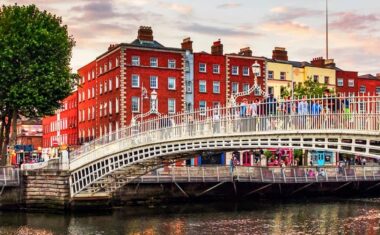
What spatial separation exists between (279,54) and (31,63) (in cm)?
3489

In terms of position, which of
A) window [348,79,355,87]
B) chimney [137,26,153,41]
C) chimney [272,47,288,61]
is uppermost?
chimney [137,26,153,41]

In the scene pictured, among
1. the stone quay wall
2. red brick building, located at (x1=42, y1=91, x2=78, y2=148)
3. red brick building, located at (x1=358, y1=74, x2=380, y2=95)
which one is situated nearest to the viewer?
the stone quay wall

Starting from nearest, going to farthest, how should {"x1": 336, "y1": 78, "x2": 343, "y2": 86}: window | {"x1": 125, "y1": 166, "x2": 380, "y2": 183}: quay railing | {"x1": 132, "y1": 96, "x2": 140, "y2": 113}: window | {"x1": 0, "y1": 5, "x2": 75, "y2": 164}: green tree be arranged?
{"x1": 125, "y1": 166, "x2": 380, "y2": 183}: quay railing, {"x1": 0, "y1": 5, "x2": 75, "y2": 164}: green tree, {"x1": 132, "y1": 96, "x2": 140, "y2": 113}: window, {"x1": 336, "y1": 78, "x2": 343, "y2": 86}: window

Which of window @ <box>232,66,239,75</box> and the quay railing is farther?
window @ <box>232,66,239,75</box>

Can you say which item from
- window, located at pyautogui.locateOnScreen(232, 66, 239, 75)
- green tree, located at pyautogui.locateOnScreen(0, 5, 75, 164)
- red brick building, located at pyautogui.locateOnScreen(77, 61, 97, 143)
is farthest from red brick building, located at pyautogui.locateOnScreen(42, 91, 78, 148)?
green tree, located at pyautogui.locateOnScreen(0, 5, 75, 164)

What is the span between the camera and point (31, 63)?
49.2 m

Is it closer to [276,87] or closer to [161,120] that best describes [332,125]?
[161,120]

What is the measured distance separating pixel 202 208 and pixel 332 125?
1826 centimetres

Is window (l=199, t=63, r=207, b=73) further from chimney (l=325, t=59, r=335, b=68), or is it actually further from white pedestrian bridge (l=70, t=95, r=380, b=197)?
white pedestrian bridge (l=70, t=95, r=380, b=197)

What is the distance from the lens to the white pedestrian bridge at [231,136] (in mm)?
25828

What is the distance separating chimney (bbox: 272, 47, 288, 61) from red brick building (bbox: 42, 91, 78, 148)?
22760mm

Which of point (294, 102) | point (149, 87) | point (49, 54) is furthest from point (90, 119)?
point (294, 102)

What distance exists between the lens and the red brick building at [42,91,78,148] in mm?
83125

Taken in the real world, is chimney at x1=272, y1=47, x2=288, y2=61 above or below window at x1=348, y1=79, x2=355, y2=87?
above
